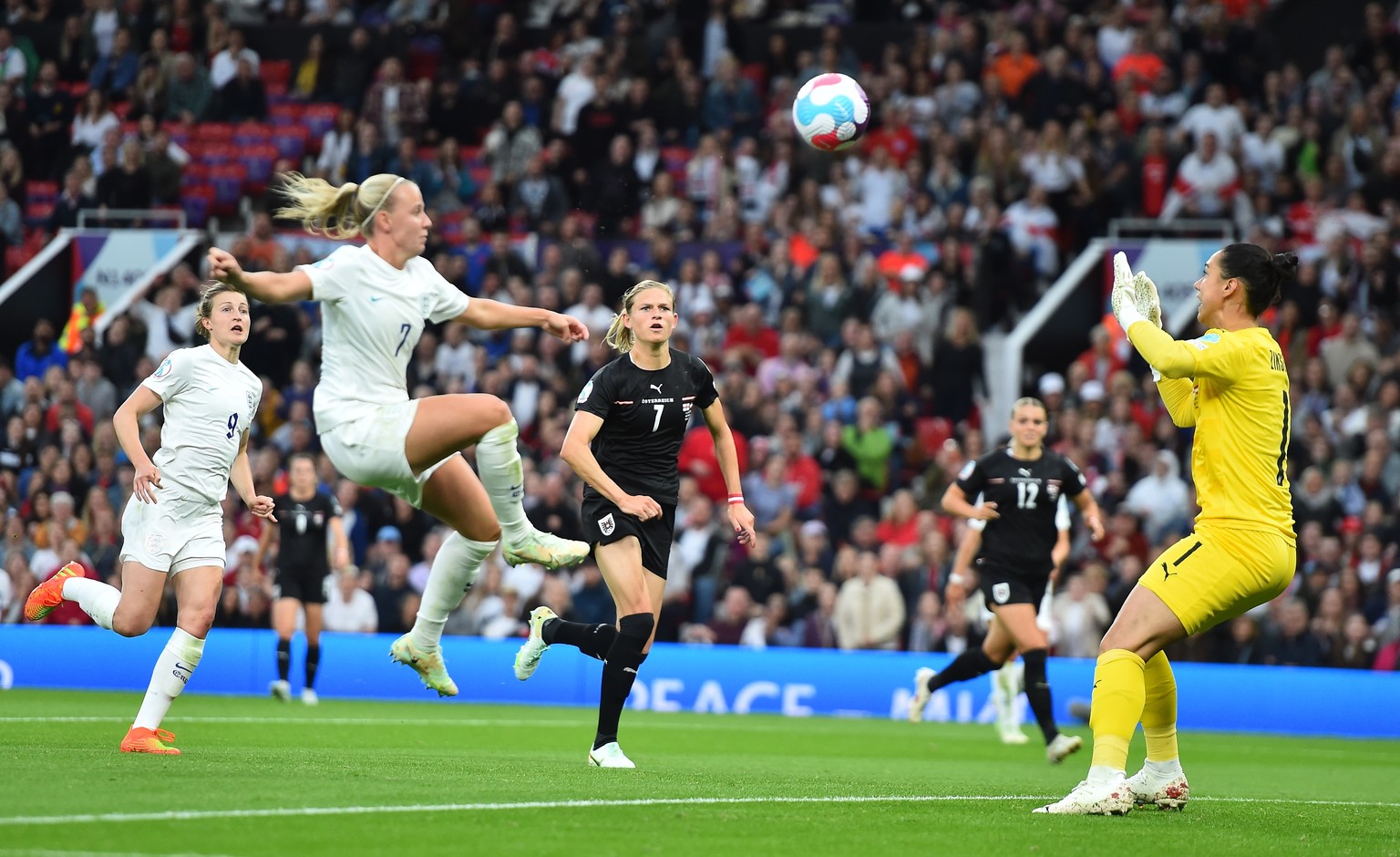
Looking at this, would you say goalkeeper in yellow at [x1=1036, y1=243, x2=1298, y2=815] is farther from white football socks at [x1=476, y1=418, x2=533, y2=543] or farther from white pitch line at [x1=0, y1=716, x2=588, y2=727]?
white pitch line at [x1=0, y1=716, x2=588, y2=727]

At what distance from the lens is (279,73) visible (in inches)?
1028

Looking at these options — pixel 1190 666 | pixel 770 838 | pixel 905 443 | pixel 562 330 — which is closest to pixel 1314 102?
pixel 905 443

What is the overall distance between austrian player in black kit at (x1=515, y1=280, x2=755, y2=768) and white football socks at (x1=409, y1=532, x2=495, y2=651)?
1.95 feet

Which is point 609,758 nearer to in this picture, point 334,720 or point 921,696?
point 334,720

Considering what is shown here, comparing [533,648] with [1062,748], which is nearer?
[533,648]

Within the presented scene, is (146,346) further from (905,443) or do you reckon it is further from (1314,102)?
(1314,102)

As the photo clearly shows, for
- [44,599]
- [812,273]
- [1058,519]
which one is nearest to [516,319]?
[44,599]

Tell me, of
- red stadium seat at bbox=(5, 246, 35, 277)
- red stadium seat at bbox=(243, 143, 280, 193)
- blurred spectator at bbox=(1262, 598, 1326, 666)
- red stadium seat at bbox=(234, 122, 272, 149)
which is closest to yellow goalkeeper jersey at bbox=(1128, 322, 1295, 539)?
blurred spectator at bbox=(1262, 598, 1326, 666)

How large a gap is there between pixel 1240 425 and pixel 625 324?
11.8ft

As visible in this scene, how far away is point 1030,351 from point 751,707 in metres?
5.60

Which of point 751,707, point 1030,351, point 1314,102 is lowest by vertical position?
point 751,707

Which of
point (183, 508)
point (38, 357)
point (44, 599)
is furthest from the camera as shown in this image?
point (38, 357)

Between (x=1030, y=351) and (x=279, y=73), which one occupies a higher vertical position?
(x=279, y=73)

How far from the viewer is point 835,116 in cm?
1230
